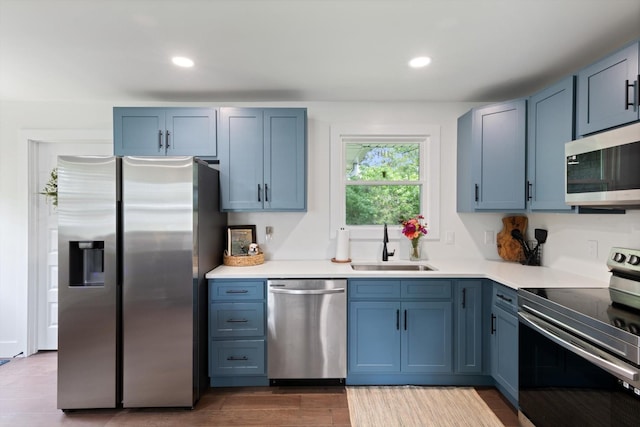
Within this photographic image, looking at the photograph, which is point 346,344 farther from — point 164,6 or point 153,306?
point 164,6

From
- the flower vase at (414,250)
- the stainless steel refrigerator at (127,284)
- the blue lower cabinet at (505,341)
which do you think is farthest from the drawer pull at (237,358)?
the blue lower cabinet at (505,341)

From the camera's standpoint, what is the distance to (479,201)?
8.99 ft

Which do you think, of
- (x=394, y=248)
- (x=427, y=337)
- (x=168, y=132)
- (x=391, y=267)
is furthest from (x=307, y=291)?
(x=168, y=132)

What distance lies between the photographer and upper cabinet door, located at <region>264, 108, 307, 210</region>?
9.11 ft

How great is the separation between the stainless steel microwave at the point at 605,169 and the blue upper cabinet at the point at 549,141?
0.90 ft

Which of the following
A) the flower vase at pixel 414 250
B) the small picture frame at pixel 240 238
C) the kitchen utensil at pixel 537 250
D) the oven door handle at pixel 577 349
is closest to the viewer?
the oven door handle at pixel 577 349

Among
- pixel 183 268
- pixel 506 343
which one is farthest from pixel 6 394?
pixel 506 343

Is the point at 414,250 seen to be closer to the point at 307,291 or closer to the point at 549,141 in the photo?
the point at 307,291

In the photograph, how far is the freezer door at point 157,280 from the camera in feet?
7.14

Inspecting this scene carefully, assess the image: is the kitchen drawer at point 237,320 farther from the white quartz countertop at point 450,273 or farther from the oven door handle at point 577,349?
the oven door handle at point 577,349

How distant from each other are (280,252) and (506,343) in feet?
6.53

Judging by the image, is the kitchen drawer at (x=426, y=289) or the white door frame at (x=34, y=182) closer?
the kitchen drawer at (x=426, y=289)

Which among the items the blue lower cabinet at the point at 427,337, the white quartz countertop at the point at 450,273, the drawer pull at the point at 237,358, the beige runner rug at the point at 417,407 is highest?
the white quartz countertop at the point at 450,273

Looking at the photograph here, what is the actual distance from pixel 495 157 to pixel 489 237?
34.5 inches
